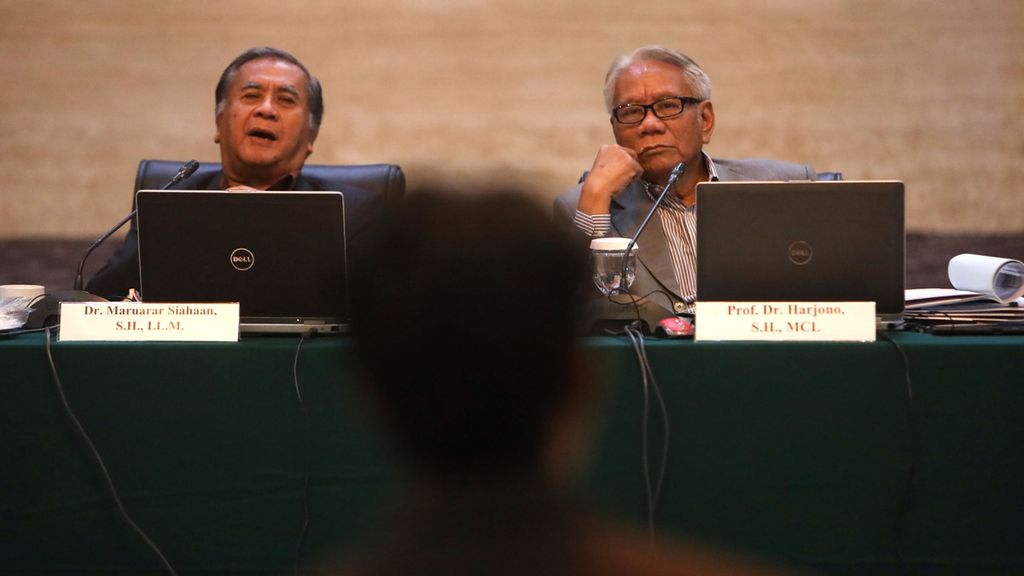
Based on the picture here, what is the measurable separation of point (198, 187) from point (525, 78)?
3.67 feet

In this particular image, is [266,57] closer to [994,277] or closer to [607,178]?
[607,178]

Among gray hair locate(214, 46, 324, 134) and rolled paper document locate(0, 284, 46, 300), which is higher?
gray hair locate(214, 46, 324, 134)

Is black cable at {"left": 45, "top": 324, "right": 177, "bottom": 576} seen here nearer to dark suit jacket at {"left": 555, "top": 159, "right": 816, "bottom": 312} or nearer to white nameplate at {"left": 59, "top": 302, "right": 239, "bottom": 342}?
white nameplate at {"left": 59, "top": 302, "right": 239, "bottom": 342}

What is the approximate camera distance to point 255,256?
1406 millimetres

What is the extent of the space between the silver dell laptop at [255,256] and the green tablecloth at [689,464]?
0.46ft

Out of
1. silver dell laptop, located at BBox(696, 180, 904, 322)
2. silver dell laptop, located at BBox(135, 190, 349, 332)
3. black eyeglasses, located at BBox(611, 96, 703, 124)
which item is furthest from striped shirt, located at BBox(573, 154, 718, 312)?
silver dell laptop, located at BBox(135, 190, 349, 332)

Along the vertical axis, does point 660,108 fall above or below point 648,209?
above

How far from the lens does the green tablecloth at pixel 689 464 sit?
49.7 inches

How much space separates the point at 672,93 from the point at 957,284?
2.61 feet

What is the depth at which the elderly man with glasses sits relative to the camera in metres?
2.12

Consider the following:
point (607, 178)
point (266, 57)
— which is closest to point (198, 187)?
point (266, 57)

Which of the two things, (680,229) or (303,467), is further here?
(680,229)

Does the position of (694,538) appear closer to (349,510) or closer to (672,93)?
(349,510)

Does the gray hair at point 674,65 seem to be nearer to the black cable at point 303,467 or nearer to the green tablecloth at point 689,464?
the green tablecloth at point 689,464
